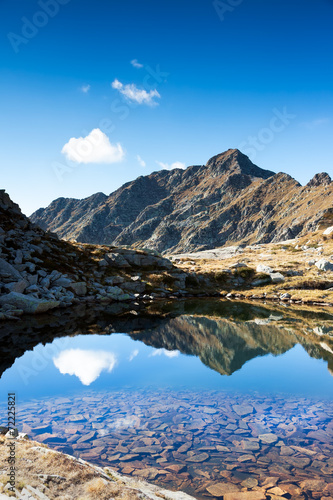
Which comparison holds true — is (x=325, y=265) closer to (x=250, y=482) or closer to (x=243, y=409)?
(x=243, y=409)

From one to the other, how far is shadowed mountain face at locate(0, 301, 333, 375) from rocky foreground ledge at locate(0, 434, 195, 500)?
15.3 metres

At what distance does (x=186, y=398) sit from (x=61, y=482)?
445 inches

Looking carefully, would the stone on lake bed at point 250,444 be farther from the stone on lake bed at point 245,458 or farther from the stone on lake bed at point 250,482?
the stone on lake bed at point 250,482

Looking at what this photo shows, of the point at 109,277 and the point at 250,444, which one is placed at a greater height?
the point at 109,277

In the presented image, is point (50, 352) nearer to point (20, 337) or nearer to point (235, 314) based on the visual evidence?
point (20, 337)

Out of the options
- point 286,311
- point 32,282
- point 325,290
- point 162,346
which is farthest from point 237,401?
point 325,290

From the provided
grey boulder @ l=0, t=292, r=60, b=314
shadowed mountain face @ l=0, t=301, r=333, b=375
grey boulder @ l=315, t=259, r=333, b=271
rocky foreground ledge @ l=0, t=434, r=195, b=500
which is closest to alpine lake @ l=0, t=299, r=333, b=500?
shadowed mountain face @ l=0, t=301, r=333, b=375

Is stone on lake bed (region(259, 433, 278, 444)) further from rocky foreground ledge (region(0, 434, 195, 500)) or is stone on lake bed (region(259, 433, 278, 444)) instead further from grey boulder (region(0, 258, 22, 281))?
grey boulder (region(0, 258, 22, 281))

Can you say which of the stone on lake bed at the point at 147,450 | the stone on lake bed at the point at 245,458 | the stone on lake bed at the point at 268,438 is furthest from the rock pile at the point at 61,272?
the stone on lake bed at the point at 245,458

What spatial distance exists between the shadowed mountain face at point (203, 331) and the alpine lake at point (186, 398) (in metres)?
0.21

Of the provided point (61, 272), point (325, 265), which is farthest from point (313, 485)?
point (325, 265)

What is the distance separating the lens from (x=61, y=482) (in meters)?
8.45

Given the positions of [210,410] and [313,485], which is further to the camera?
[210,410]

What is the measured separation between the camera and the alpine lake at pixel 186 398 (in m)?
11.6
